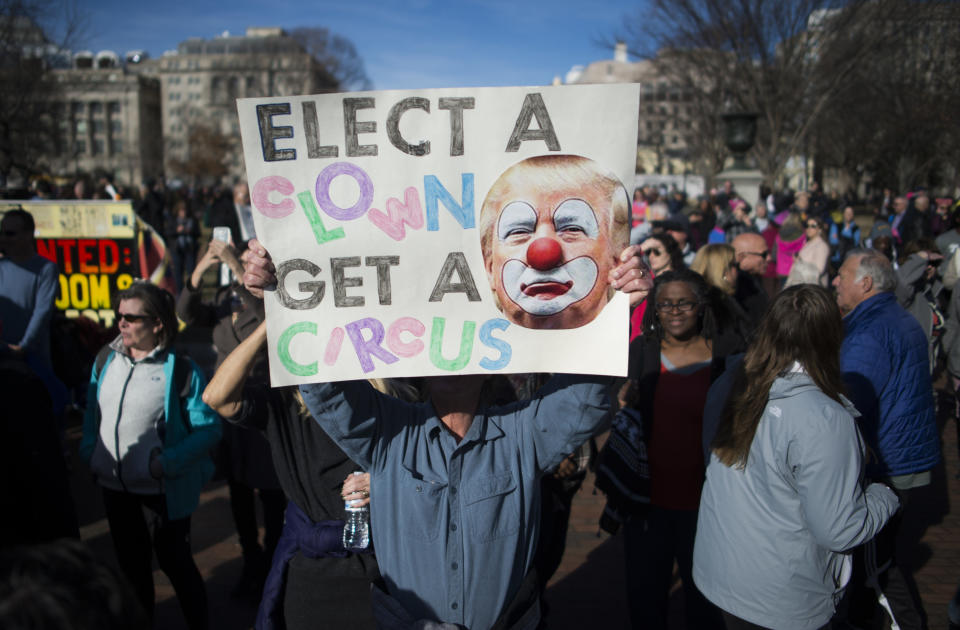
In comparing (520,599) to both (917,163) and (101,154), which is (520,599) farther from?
(101,154)

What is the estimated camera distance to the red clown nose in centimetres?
206

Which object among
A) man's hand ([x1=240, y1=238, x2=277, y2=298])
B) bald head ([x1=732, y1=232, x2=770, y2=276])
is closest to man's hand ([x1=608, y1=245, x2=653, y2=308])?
man's hand ([x1=240, y1=238, x2=277, y2=298])

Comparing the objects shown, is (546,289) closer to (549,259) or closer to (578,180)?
(549,259)

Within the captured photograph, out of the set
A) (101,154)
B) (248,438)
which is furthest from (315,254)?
(101,154)

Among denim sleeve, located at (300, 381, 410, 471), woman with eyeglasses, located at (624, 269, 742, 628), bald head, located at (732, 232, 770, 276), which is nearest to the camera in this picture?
denim sleeve, located at (300, 381, 410, 471)

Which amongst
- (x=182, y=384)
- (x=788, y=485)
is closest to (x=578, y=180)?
(x=788, y=485)

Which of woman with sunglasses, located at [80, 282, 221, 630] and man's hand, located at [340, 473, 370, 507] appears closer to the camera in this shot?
man's hand, located at [340, 473, 370, 507]

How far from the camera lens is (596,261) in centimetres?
206

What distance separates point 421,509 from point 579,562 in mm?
2860

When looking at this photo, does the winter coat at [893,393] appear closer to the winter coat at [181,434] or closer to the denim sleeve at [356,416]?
the denim sleeve at [356,416]

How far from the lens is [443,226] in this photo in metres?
2.09

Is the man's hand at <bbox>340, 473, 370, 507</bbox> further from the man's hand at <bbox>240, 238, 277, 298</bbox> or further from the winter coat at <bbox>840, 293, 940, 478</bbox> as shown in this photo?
the winter coat at <bbox>840, 293, 940, 478</bbox>

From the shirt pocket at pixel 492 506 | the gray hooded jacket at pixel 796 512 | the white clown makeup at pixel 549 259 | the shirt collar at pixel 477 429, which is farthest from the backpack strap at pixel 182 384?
the gray hooded jacket at pixel 796 512

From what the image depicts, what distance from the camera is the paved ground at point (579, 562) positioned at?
4.02m
